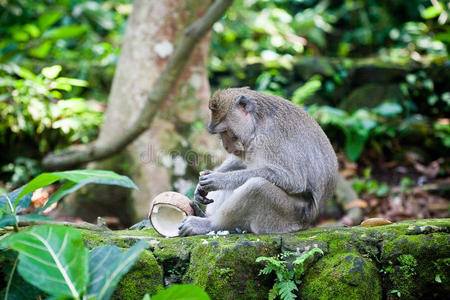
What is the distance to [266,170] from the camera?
4.74 metres

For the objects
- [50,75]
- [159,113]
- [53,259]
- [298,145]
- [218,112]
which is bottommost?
[159,113]

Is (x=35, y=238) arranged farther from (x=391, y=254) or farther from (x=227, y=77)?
(x=227, y=77)

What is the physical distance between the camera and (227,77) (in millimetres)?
11969

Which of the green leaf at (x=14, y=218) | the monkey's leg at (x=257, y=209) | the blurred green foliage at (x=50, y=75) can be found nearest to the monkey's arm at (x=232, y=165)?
the monkey's leg at (x=257, y=209)

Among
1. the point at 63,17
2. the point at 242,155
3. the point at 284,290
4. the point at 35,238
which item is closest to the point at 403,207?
the point at 242,155

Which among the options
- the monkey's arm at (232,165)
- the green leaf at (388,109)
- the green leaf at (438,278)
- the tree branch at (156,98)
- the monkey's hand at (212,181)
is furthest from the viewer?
the green leaf at (388,109)

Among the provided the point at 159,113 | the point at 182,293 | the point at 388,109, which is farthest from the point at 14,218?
the point at 388,109

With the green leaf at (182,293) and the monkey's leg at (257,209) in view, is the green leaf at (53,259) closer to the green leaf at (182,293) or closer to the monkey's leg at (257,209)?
the green leaf at (182,293)

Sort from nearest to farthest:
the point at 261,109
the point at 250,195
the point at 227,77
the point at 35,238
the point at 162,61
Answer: the point at 35,238 → the point at 250,195 → the point at 261,109 → the point at 162,61 → the point at 227,77

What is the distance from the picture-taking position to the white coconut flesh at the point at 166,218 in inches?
193

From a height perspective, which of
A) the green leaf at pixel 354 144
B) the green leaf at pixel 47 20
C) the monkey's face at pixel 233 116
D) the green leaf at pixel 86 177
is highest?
the green leaf at pixel 86 177

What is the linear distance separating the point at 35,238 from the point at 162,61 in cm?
569

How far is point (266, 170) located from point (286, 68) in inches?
301

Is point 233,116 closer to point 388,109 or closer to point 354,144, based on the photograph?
point 354,144
